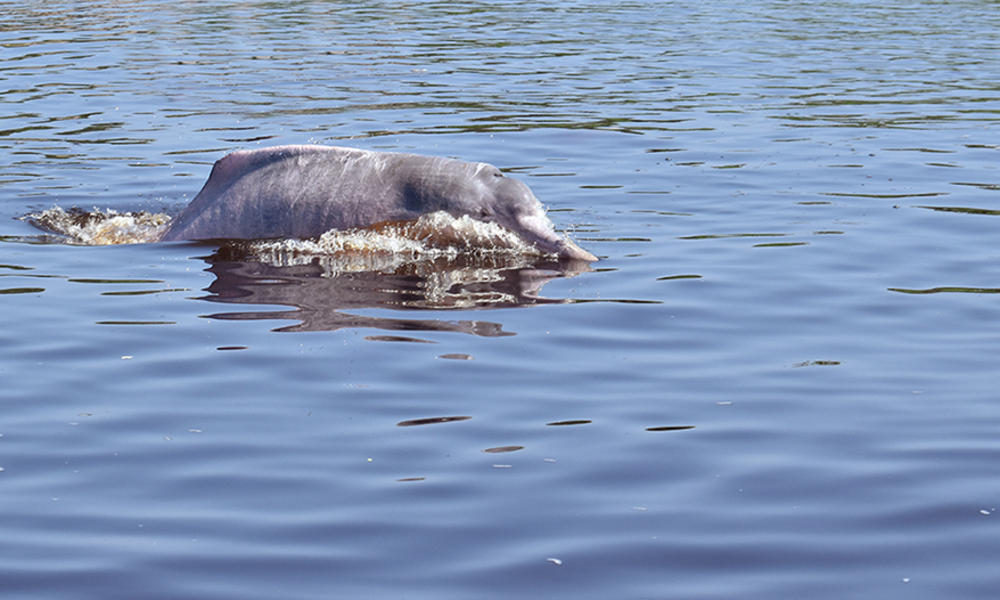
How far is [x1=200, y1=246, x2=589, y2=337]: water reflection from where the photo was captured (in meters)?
8.98

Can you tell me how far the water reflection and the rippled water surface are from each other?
41 mm

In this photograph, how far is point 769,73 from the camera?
23.1m

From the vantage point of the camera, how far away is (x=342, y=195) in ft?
37.7

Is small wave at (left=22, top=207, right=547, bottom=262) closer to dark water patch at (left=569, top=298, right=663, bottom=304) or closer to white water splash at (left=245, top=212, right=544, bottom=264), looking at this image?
white water splash at (left=245, top=212, right=544, bottom=264)

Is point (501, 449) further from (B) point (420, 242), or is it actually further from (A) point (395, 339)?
(B) point (420, 242)

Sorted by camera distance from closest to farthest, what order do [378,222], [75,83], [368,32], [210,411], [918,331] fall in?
[210,411] → [918,331] → [378,222] → [75,83] → [368,32]

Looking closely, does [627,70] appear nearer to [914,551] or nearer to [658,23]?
[658,23]

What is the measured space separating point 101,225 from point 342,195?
247 centimetres

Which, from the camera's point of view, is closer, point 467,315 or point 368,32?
point 467,315

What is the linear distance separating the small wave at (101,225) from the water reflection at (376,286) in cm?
132

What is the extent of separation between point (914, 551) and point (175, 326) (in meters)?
4.98

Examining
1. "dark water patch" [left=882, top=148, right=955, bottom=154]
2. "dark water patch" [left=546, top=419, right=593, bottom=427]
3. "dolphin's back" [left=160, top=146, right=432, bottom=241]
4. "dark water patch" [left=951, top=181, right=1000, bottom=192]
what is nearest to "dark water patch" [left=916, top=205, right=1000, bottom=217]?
"dark water patch" [left=951, top=181, right=1000, bottom=192]

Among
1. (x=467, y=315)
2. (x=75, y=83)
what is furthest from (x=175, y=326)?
(x=75, y=83)

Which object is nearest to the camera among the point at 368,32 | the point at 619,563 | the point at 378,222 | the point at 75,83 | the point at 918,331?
the point at 619,563
